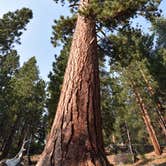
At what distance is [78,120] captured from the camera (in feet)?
20.8

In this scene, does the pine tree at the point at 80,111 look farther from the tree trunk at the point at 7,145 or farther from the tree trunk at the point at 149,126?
the tree trunk at the point at 7,145

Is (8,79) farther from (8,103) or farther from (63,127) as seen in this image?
(63,127)

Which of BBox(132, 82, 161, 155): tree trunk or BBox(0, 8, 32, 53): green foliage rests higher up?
BBox(0, 8, 32, 53): green foliage

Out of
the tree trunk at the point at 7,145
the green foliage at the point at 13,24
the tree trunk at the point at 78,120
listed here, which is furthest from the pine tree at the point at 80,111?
the tree trunk at the point at 7,145

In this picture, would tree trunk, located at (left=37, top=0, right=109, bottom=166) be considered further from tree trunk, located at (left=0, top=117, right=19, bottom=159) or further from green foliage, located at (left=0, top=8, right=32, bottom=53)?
tree trunk, located at (left=0, top=117, right=19, bottom=159)

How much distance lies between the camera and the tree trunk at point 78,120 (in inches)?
227

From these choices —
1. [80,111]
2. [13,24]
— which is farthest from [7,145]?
[80,111]

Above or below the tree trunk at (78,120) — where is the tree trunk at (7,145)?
above

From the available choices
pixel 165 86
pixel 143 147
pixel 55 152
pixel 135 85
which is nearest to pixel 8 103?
pixel 135 85

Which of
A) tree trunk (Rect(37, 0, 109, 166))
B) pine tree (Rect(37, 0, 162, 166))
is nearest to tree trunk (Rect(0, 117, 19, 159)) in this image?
pine tree (Rect(37, 0, 162, 166))

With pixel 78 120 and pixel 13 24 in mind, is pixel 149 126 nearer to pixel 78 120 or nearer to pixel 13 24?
pixel 13 24

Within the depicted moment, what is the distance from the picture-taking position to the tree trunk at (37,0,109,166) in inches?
227

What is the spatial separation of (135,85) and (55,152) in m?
22.5

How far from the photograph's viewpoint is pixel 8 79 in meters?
35.6
